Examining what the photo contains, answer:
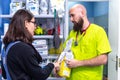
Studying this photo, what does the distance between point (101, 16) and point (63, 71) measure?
2.83 meters

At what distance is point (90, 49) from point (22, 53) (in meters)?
0.82

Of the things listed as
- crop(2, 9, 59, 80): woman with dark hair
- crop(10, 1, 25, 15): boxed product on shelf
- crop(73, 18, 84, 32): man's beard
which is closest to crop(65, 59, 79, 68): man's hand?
crop(73, 18, 84, 32): man's beard

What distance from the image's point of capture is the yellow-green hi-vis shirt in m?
2.30

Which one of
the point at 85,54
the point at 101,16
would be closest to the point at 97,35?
the point at 85,54

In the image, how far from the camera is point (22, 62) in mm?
1699

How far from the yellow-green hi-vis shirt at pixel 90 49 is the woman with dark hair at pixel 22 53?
624mm

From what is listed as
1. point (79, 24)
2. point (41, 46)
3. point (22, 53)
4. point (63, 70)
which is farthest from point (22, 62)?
point (41, 46)

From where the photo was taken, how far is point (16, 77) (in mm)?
1722

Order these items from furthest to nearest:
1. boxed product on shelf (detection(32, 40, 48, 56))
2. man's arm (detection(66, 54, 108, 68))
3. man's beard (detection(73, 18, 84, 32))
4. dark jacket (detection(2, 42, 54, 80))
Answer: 1. boxed product on shelf (detection(32, 40, 48, 56))
2. man's beard (detection(73, 18, 84, 32))
3. man's arm (detection(66, 54, 108, 68))
4. dark jacket (detection(2, 42, 54, 80))

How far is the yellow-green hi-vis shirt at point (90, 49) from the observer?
230cm

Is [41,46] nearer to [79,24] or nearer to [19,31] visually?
[79,24]

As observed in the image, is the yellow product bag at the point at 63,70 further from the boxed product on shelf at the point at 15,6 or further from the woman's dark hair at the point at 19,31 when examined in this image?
the boxed product on shelf at the point at 15,6

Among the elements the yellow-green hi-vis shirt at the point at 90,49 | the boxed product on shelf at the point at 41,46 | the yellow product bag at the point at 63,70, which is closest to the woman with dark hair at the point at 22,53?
the yellow product bag at the point at 63,70

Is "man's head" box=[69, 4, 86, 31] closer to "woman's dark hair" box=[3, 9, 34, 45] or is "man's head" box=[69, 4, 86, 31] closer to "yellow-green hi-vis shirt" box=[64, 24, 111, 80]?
"yellow-green hi-vis shirt" box=[64, 24, 111, 80]
